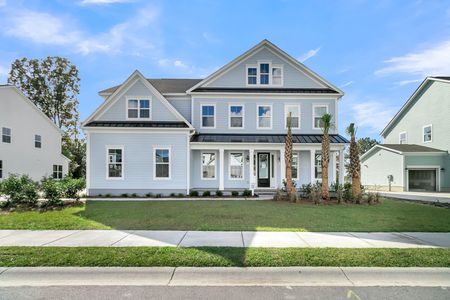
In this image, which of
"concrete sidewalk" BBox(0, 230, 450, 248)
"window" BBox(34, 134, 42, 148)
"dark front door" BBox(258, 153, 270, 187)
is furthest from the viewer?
"window" BBox(34, 134, 42, 148)

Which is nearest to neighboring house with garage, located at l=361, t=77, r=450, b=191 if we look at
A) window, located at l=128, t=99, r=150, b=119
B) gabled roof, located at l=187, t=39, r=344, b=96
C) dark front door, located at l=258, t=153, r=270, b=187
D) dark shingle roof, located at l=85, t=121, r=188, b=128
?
gabled roof, located at l=187, t=39, r=344, b=96

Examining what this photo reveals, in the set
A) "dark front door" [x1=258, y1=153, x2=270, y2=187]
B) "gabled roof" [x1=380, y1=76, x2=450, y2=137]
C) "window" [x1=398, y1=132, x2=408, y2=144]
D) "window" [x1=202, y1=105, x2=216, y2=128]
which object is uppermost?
"gabled roof" [x1=380, y1=76, x2=450, y2=137]

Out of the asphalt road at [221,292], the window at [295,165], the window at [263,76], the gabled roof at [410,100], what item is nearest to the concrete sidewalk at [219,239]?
the asphalt road at [221,292]

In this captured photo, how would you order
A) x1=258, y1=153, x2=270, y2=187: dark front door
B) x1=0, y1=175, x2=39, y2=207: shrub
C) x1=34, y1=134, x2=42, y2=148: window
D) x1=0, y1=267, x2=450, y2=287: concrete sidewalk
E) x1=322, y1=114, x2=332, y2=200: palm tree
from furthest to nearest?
1. x1=34, y1=134, x2=42, y2=148: window
2. x1=258, y1=153, x2=270, y2=187: dark front door
3. x1=322, y1=114, x2=332, y2=200: palm tree
4. x1=0, y1=175, x2=39, y2=207: shrub
5. x1=0, y1=267, x2=450, y2=287: concrete sidewalk

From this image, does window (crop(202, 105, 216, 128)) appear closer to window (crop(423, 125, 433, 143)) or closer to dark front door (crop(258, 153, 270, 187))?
dark front door (crop(258, 153, 270, 187))

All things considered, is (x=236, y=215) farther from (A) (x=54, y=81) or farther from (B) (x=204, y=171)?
(A) (x=54, y=81)

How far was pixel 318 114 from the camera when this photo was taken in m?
17.3

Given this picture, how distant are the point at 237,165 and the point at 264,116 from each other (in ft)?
13.1

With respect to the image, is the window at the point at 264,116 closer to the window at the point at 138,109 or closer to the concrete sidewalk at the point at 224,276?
the window at the point at 138,109

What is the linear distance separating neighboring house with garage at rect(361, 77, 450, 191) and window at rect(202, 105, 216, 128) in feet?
54.8

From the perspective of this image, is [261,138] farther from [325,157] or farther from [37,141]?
[37,141]

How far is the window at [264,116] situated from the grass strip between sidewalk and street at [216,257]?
1256 cm

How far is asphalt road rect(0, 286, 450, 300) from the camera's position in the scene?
3.63 m

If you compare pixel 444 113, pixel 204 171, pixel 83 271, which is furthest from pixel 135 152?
pixel 444 113
